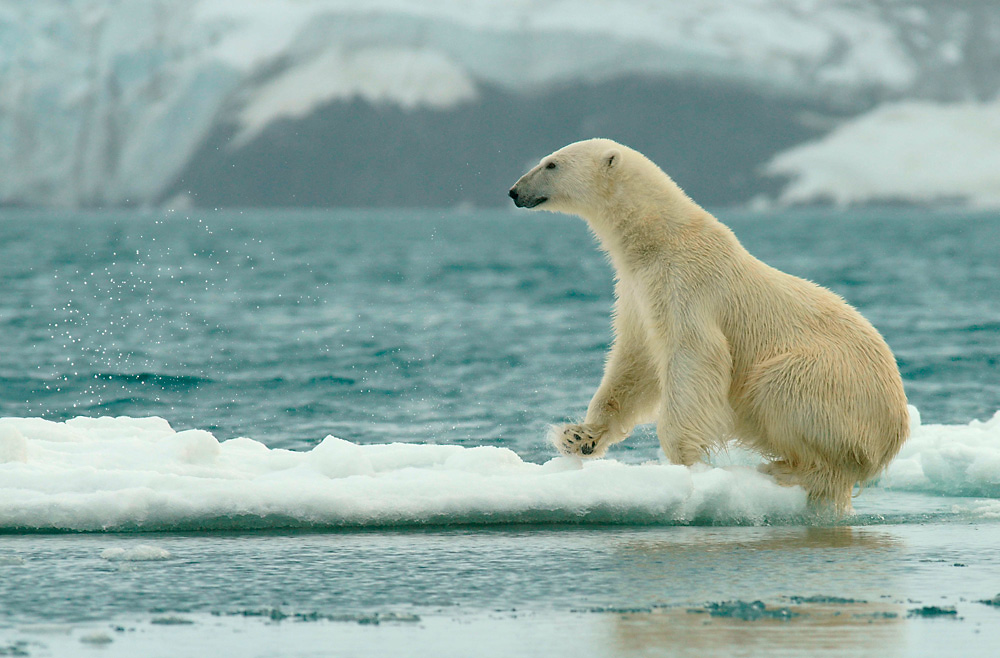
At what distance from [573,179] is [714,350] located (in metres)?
1.27

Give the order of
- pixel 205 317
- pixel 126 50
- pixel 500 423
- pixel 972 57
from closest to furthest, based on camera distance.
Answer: pixel 500 423 → pixel 205 317 → pixel 126 50 → pixel 972 57

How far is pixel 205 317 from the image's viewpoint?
18.4m

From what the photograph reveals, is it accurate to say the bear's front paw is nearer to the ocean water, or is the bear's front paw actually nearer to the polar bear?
the polar bear

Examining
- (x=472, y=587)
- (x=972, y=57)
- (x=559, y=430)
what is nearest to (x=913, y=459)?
(x=559, y=430)

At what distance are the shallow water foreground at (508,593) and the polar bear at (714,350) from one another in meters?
0.57

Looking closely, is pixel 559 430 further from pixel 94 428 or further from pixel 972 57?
pixel 972 57

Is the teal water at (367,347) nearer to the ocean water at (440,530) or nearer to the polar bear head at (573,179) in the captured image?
the ocean water at (440,530)

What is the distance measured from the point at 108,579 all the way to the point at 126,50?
164 metres

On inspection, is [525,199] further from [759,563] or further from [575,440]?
[759,563]

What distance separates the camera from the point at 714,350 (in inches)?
240

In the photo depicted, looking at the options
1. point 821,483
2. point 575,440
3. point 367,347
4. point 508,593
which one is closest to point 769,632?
point 508,593

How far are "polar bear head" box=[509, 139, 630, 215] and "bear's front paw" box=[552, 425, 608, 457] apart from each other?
1197mm

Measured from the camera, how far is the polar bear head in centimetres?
657

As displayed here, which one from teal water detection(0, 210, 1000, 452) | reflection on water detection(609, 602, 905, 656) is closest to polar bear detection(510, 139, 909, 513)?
teal water detection(0, 210, 1000, 452)
